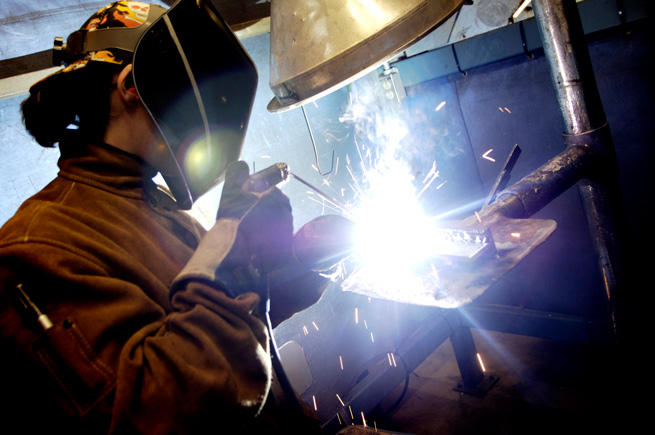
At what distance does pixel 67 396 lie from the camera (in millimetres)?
819

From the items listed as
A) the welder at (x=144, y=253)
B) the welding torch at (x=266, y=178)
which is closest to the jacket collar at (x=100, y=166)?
the welder at (x=144, y=253)

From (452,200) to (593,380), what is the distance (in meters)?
1.94

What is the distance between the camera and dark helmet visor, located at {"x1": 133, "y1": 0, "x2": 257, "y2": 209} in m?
1.26

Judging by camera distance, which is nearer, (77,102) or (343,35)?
(343,35)

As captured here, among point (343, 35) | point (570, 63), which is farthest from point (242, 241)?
point (570, 63)

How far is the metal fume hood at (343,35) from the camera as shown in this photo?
2.91 feet

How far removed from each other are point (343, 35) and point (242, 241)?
0.64 meters

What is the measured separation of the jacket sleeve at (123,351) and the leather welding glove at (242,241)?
49mm

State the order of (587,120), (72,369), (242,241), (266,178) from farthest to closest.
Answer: (587,120), (266,178), (242,241), (72,369)

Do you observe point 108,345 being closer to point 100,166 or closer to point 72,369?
point 72,369

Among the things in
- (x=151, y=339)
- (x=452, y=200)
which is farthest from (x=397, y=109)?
(x=151, y=339)

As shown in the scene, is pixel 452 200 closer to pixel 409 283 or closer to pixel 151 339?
pixel 409 283

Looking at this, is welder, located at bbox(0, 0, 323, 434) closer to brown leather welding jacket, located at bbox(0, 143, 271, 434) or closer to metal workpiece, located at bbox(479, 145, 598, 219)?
brown leather welding jacket, located at bbox(0, 143, 271, 434)

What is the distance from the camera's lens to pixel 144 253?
1.18 metres
